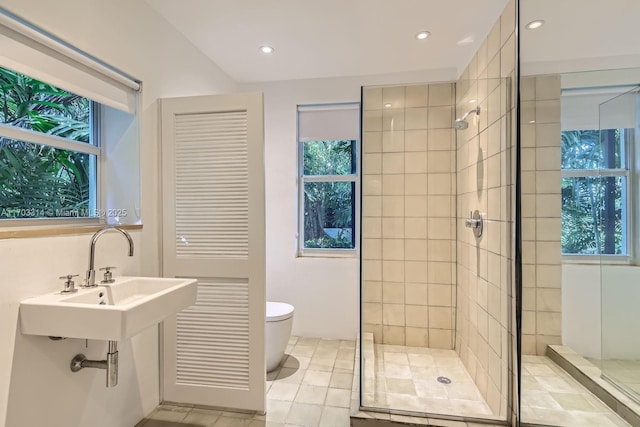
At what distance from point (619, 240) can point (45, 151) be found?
9.47ft

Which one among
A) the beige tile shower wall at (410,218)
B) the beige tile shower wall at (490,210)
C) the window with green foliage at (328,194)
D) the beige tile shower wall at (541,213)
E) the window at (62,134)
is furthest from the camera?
the window with green foliage at (328,194)

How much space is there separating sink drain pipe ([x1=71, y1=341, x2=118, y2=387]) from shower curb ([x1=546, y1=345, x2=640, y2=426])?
7.01ft

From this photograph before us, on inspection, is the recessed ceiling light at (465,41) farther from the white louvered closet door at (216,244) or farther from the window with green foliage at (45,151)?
the window with green foliage at (45,151)

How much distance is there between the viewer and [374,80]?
9.45 ft

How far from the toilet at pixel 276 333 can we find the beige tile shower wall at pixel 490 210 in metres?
1.35

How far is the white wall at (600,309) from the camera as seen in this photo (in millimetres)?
1564

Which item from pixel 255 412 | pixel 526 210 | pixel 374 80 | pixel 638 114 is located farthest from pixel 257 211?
pixel 638 114

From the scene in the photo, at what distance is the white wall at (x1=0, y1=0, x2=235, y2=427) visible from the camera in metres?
1.20

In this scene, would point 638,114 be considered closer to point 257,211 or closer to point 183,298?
point 257,211

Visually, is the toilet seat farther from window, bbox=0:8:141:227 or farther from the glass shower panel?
the glass shower panel

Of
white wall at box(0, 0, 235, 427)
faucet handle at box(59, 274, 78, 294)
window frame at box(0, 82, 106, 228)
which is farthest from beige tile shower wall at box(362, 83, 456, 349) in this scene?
faucet handle at box(59, 274, 78, 294)

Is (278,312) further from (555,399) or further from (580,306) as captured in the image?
(580,306)

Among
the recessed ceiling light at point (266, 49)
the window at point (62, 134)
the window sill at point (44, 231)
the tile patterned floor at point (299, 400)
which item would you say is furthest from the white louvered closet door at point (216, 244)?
the recessed ceiling light at point (266, 49)

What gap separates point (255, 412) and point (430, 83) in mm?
2725
